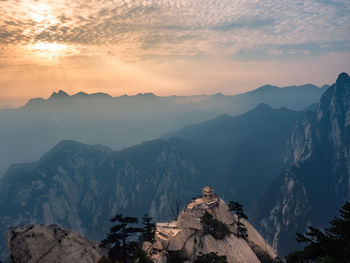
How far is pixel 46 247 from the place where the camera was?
141 feet

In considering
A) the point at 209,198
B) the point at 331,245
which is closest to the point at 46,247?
the point at 331,245

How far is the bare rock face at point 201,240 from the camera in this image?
5826cm

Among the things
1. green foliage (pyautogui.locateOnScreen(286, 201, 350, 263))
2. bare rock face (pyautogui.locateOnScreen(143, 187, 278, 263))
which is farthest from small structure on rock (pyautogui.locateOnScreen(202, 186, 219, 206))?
green foliage (pyautogui.locateOnScreen(286, 201, 350, 263))

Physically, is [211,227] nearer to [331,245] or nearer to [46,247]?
[46,247]

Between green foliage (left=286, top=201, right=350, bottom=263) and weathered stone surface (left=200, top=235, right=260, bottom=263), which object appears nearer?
green foliage (left=286, top=201, right=350, bottom=263)

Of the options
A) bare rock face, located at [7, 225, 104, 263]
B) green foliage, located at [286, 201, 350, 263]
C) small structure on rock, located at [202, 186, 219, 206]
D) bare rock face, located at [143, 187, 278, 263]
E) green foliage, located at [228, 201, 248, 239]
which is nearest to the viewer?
green foliage, located at [286, 201, 350, 263]

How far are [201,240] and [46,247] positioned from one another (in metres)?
41.2

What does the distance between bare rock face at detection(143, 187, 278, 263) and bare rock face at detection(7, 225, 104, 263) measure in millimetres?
16756

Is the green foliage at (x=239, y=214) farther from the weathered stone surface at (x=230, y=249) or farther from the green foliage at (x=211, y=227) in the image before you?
the green foliage at (x=211, y=227)

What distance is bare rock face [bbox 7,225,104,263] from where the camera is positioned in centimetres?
4166

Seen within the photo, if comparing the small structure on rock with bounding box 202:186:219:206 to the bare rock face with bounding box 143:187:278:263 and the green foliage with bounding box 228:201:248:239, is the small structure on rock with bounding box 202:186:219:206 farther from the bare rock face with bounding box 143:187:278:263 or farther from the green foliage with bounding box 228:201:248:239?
the green foliage with bounding box 228:201:248:239

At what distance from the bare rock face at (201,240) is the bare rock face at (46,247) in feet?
55.0

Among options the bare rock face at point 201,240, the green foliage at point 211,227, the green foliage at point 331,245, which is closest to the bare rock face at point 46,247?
the bare rock face at point 201,240

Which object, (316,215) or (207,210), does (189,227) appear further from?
(316,215)
